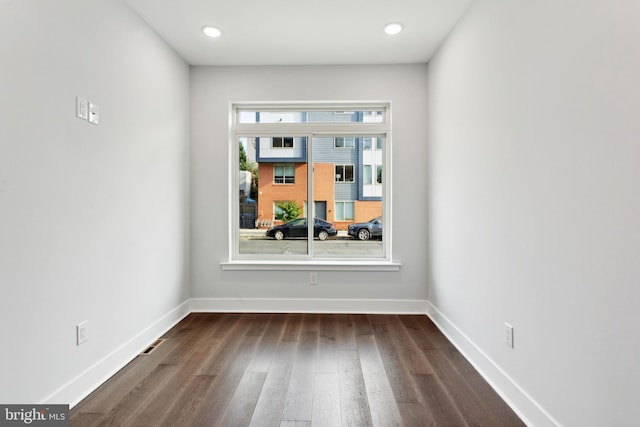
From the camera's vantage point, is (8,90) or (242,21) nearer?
(8,90)

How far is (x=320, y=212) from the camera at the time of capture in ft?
11.7

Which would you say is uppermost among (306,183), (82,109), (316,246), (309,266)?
(82,109)

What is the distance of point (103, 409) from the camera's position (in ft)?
5.82

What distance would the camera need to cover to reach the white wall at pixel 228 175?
333 centimetres

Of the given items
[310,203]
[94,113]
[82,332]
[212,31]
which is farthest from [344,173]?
[82,332]

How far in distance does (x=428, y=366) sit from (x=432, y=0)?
101 inches

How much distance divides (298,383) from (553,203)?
67.8 inches

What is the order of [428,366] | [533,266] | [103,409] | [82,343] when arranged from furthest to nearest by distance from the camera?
[428,366] < [82,343] < [103,409] < [533,266]

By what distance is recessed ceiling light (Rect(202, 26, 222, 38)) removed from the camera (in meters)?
2.67

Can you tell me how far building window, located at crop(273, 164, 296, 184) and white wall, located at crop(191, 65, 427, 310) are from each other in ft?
1.72

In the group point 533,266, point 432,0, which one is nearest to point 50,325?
point 533,266

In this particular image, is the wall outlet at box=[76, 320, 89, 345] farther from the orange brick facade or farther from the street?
the orange brick facade

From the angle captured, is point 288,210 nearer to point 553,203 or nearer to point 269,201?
point 269,201

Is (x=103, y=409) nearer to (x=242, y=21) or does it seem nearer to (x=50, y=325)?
(x=50, y=325)
